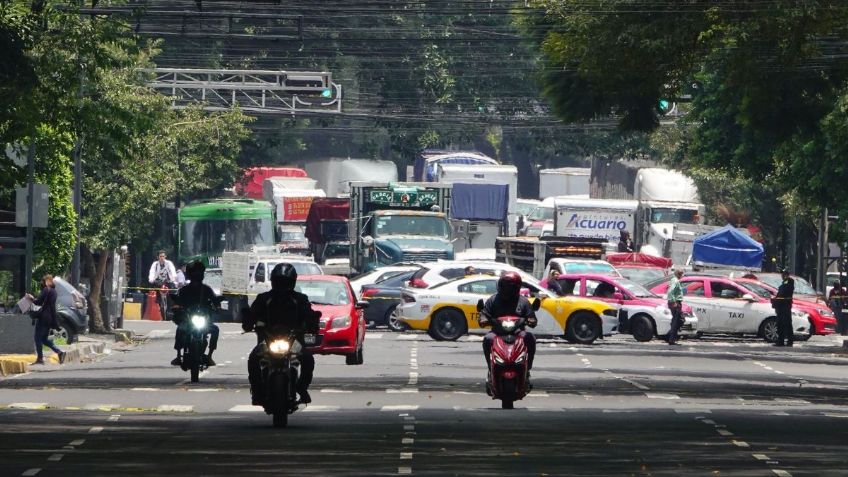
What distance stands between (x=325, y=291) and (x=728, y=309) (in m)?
15.3

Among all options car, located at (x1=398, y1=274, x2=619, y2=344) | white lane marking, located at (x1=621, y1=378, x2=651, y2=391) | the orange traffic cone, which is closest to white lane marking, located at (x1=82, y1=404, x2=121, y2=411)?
white lane marking, located at (x1=621, y1=378, x2=651, y2=391)

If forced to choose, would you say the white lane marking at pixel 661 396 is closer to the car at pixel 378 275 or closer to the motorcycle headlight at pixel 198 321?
the motorcycle headlight at pixel 198 321

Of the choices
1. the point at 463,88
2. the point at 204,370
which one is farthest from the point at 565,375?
the point at 463,88

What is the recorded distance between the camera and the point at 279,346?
755 inches

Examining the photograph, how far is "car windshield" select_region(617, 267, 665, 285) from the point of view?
53.0 metres

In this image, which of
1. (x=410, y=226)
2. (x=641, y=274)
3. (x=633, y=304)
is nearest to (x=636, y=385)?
(x=633, y=304)

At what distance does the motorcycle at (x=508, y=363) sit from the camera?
22.4 meters

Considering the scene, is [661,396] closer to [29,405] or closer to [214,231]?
[29,405]

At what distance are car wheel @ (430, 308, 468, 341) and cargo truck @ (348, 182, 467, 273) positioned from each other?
13.0 m

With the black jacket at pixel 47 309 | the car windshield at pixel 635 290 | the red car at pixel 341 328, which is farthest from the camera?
the car windshield at pixel 635 290

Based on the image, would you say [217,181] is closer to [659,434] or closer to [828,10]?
[828,10]

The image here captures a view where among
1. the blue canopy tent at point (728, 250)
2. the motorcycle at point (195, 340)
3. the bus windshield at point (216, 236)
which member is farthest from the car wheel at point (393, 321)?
the motorcycle at point (195, 340)

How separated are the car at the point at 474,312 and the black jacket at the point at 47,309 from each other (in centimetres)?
1050

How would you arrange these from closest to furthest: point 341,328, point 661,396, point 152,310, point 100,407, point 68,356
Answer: point 100,407
point 661,396
point 341,328
point 68,356
point 152,310
